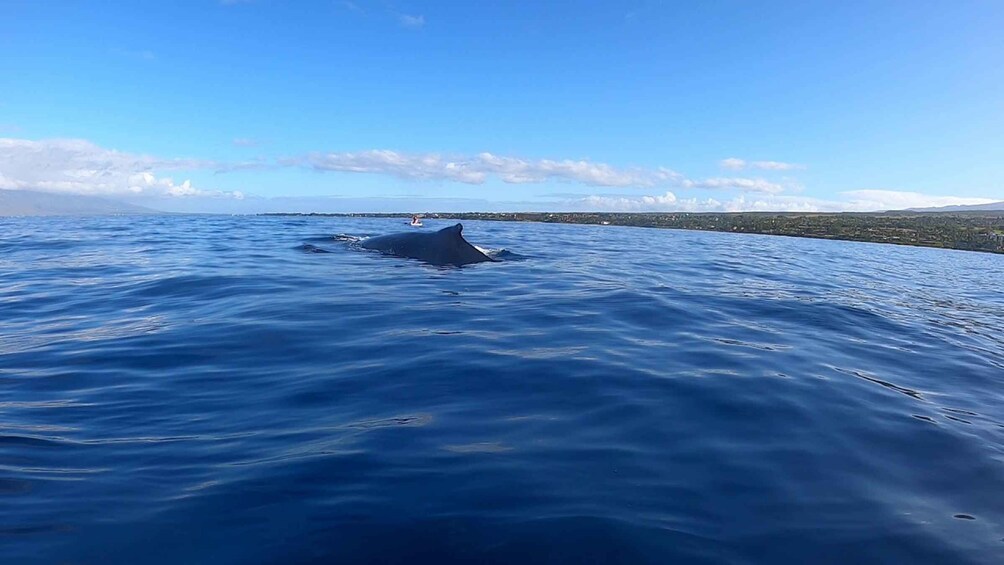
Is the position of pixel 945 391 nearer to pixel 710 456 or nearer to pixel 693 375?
pixel 693 375

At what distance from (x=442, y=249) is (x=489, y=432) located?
13.7m

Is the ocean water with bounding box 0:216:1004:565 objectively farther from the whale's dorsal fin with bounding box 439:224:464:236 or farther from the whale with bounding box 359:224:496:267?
the whale with bounding box 359:224:496:267

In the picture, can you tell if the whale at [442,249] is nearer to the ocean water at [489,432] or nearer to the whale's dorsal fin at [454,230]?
the whale's dorsal fin at [454,230]

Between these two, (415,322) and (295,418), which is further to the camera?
(415,322)

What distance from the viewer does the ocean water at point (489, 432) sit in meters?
3.66

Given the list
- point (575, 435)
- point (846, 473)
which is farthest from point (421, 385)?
point (846, 473)

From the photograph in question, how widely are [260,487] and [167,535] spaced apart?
68cm

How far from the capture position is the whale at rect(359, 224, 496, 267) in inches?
723

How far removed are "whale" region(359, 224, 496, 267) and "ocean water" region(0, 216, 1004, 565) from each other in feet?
21.2

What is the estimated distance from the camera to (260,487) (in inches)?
165

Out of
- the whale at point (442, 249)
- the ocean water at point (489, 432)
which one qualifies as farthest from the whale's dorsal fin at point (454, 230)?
the ocean water at point (489, 432)

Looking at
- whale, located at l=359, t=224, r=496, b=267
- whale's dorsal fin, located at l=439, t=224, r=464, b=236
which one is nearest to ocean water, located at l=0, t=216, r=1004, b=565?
whale's dorsal fin, located at l=439, t=224, r=464, b=236

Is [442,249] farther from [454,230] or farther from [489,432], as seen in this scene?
[489,432]

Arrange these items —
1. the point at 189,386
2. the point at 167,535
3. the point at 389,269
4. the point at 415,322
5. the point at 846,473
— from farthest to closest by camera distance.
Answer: the point at 389,269 < the point at 415,322 < the point at 189,386 < the point at 846,473 < the point at 167,535
